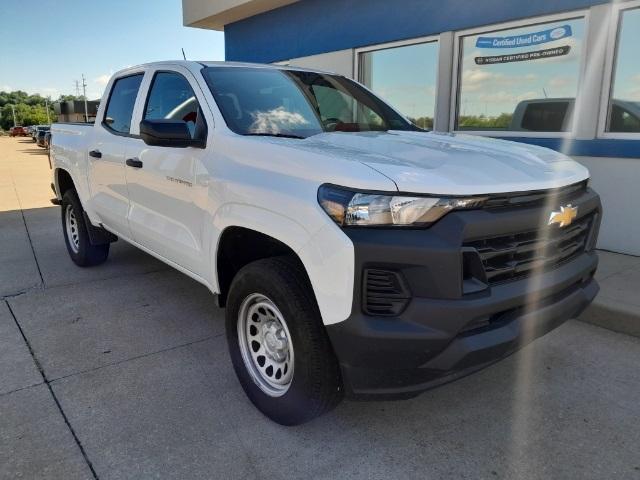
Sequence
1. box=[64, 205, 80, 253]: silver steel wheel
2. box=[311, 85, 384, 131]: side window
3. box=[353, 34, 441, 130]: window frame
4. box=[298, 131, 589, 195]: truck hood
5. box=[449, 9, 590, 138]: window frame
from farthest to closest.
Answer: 1. box=[353, 34, 441, 130]: window frame
2. box=[64, 205, 80, 253]: silver steel wheel
3. box=[449, 9, 590, 138]: window frame
4. box=[311, 85, 384, 131]: side window
5. box=[298, 131, 589, 195]: truck hood

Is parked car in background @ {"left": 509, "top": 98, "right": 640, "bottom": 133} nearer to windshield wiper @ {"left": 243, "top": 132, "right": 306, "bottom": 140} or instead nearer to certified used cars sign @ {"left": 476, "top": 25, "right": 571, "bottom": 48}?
certified used cars sign @ {"left": 476, "top": 25, "right": 571, "bottom": 48}

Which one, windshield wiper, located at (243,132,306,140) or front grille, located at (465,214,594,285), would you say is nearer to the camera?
front grille, located at (465,214,594,285)

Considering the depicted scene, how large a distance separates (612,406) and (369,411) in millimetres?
1398

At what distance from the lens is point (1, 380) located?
321 cm

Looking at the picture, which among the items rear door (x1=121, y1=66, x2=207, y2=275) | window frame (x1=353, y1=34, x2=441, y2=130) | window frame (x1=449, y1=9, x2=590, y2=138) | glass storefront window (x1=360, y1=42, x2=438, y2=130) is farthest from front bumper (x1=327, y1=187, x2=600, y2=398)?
glass storefront window (x1=360, y1=42, x2=438, y2=130)

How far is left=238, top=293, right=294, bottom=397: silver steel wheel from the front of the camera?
8.85 ft

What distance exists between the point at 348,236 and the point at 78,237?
4418 millimetres

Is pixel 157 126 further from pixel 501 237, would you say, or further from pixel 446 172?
pixel 501 237

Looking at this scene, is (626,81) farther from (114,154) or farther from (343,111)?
(114,154)

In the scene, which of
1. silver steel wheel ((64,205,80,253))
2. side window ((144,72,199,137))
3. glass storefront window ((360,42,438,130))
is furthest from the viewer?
glass storefront window ((360,42,438,130))

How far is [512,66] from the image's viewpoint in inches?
259

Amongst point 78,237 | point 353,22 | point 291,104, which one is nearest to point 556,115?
point 353,22

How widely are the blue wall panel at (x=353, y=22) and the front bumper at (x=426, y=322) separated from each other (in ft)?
15.6

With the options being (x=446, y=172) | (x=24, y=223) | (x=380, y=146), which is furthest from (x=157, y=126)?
(x=24, y=223)
